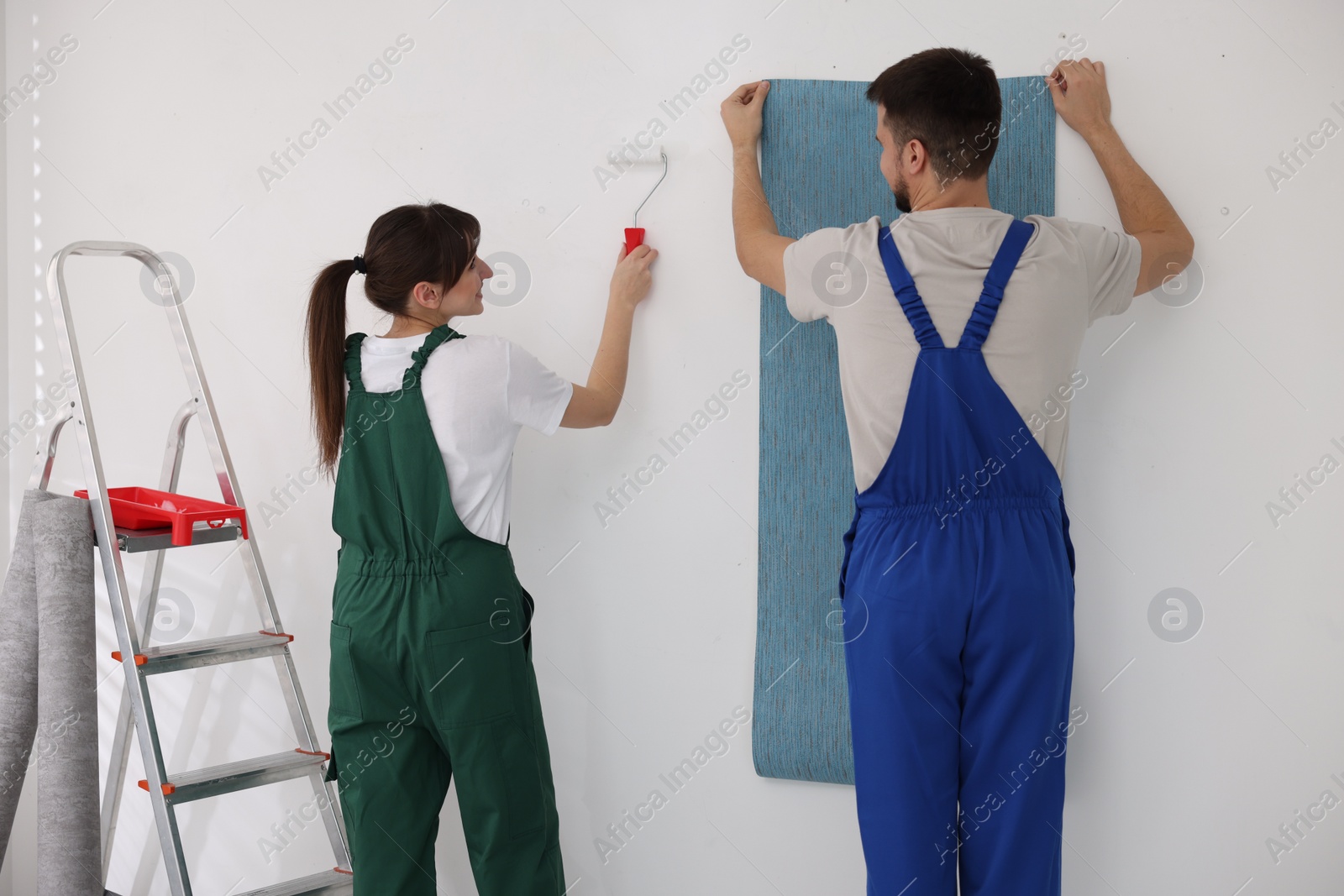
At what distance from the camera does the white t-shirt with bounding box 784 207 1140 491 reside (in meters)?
1.55

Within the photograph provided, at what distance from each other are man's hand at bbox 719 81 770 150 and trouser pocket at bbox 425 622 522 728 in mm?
1112

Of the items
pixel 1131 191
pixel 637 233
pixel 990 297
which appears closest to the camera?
pixel 990 297

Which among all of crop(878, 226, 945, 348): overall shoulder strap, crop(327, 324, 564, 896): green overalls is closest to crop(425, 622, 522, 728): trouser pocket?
crop(327, 324, 564, 896): green overalls

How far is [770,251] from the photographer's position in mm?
1812

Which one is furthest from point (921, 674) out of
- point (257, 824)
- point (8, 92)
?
point (8, 92)

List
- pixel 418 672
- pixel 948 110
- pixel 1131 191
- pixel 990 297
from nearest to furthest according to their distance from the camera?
1. pixel 990 297
2. pixel 948 110
3. pixel 418 672
4. pixel 1131 191

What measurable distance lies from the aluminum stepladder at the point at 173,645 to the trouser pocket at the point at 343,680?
0.29 metres

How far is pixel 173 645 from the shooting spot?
1.97m

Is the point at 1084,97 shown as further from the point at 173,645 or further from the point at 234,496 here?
the point at 173,645

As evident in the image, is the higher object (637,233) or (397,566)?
(637,233)

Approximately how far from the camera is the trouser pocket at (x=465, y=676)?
1.74 meters

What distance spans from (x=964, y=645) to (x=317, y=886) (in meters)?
1.40

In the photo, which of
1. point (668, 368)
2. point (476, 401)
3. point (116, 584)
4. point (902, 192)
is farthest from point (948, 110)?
point (116, 584)

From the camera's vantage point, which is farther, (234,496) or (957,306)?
(234,496)
